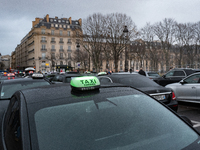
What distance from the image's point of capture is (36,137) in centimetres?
149

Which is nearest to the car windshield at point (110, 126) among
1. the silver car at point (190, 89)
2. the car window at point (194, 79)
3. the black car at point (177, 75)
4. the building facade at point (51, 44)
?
the silver car at point (190, 89)

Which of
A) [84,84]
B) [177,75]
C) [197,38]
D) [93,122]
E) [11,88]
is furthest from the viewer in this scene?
[197,38]

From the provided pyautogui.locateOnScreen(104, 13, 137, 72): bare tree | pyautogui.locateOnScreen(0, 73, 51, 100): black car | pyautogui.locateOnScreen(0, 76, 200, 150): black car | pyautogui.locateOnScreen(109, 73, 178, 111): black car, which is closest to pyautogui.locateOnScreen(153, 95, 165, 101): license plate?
pyautogui.locateOnScreen(109, 73, 178, 111): black car

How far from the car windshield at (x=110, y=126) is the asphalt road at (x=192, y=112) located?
396 centimetres

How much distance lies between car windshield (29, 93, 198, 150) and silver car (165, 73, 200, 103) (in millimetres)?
6178

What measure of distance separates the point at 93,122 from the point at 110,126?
0.56ft

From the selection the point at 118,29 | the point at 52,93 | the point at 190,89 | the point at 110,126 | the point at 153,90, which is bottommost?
the point at 190,89

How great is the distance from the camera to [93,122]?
181 cm

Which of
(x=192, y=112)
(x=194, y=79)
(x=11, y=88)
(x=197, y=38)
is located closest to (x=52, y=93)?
→ (x=11, y=88)

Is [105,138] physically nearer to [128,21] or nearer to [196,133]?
[196,133]

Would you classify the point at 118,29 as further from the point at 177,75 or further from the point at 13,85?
the point at 13,85

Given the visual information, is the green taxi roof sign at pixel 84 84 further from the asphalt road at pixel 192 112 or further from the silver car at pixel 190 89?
the silver car at pixel 190 89

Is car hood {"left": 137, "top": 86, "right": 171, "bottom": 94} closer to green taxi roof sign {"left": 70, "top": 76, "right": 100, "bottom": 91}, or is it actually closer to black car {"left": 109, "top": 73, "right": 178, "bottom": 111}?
black car {"left": 109, "top": 73, "right": 178, "bottom": 111}

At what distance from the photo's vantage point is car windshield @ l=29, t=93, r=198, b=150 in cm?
159
